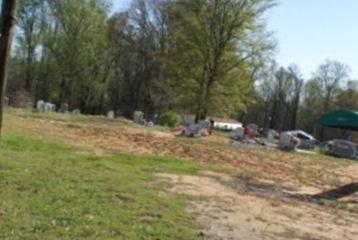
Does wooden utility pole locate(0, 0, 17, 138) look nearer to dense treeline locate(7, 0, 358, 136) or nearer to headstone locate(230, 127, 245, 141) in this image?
headstone locate(230, 127, 245, 141)

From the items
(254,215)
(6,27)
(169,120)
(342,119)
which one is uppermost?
(342,119)

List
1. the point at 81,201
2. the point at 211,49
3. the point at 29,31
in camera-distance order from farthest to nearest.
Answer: the point at 29,31 < the point at 211,49 < the point at 81,201

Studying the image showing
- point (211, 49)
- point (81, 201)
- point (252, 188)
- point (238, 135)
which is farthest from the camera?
point (211, 49)

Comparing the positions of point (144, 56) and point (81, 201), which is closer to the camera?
point (81, 201)

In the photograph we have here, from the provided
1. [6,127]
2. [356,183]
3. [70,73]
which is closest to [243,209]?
[356,183]

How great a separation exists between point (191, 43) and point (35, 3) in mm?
27532

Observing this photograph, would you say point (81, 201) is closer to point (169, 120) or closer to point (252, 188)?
point (252, 188)

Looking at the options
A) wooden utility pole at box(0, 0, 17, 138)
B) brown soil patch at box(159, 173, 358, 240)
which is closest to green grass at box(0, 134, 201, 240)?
brown soil patch at box(159, 173, 358, 240)

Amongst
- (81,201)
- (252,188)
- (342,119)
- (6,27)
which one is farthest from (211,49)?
(6,27)

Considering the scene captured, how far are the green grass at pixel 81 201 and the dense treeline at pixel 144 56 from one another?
3498cm

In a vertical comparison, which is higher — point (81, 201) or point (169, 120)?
Answer: point (169, 120)

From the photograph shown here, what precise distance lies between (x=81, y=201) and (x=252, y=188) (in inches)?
300

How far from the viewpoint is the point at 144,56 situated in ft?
256

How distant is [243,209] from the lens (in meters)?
12.9
